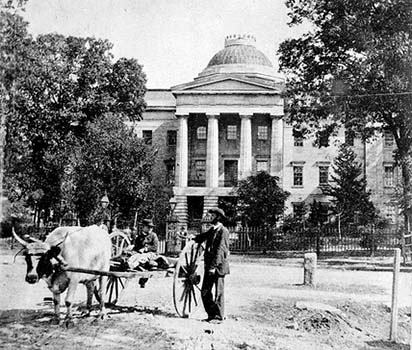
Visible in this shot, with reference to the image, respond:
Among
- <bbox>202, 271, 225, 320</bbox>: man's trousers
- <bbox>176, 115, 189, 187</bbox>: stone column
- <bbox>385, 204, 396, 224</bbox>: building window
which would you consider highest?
<bbox>176, 115, 189, 187</bbox>: stone column

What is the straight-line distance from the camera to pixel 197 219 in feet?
55.3

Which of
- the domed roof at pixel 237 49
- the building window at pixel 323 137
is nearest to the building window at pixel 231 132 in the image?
the domed roof at pixel 237 49

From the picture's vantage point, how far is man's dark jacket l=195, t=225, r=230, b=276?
6867mm

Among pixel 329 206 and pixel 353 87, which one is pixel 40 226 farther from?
pixel 329 206

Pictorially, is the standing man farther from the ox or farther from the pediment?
the pediment

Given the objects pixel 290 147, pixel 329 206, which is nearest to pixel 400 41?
pixel 329 206

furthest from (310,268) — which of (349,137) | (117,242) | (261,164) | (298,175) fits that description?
(261,164)

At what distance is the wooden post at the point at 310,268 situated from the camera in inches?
412

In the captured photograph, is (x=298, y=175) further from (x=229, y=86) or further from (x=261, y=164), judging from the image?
(x=229, y=86)

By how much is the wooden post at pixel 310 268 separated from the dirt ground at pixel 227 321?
259 millimetres

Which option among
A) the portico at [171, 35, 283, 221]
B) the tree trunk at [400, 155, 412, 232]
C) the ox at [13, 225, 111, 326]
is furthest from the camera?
the portico at [171, 35, 283, 221]

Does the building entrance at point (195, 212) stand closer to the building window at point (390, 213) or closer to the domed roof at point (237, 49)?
the domed roof at point (237, 49)

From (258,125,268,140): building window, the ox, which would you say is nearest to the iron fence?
the ox

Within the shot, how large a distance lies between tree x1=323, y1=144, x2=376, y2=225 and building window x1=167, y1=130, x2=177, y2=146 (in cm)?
1474
